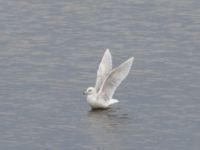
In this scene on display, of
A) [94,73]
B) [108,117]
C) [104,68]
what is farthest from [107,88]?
[94,73]

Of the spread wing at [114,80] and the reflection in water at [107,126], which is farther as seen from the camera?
the spread wing at [114,80]

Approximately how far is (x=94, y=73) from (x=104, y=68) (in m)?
2.08

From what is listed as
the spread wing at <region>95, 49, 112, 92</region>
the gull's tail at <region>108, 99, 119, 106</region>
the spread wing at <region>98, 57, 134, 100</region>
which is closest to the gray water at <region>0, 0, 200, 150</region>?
the gull's tail at <region>108, 99, 119, 106</region>

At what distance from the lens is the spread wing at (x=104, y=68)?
49.5 m

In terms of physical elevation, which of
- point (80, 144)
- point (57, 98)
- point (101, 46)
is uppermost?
point (101, 46)

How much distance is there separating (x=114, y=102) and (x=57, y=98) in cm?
227

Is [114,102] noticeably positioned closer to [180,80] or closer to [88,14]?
[180,80]

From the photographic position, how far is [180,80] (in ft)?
167

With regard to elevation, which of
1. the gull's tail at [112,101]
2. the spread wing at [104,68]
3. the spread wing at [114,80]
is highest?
the spread wing at [104,68]

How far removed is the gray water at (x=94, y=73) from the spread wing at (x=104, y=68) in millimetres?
839

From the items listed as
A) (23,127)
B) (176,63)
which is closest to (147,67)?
(176,63)

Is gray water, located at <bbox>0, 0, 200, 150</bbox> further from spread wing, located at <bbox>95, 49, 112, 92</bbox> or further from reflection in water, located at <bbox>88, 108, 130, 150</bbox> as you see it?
spread wing, located at <bbox>95, 49, 112, 92</bbox>

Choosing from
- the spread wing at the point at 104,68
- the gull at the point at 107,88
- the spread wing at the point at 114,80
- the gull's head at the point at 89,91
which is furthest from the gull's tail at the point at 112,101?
the spread wing at the point at 104,68

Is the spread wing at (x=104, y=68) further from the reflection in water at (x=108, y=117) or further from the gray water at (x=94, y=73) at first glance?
the reflection in water at (x=108, y=117)
